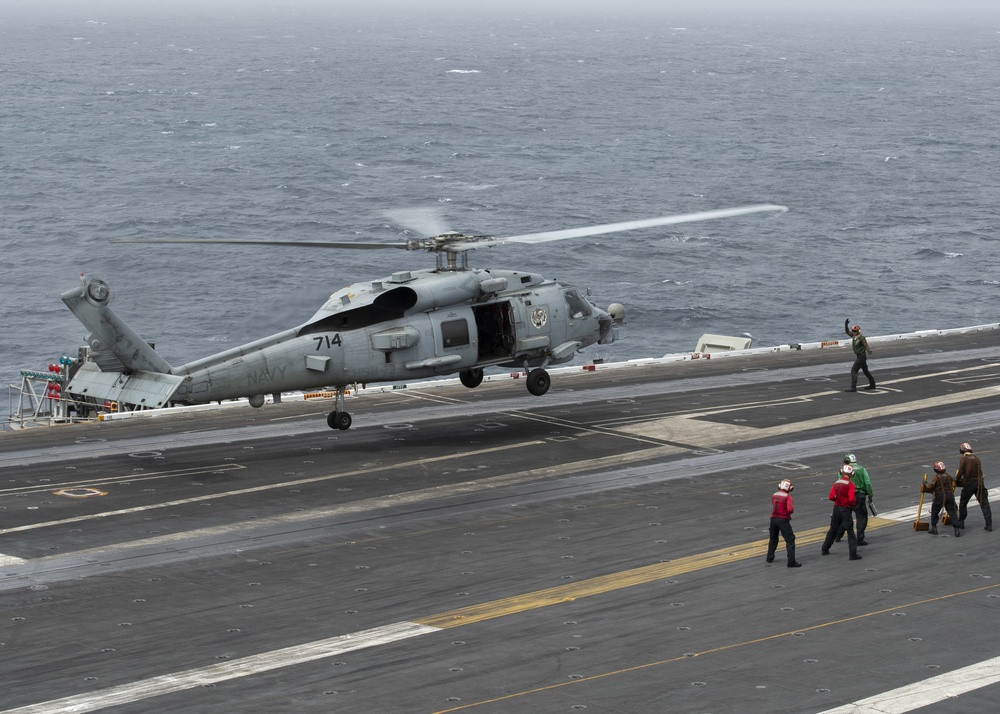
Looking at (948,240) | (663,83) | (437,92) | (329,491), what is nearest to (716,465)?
(329,491)

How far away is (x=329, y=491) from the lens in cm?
2800

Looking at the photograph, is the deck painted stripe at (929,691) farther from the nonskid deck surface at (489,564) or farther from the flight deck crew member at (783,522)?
the flight deck crew member at (783,522)

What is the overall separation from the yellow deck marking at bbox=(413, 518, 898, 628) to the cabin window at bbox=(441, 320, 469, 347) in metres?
10.00

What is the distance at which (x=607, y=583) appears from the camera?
2202 centimetres

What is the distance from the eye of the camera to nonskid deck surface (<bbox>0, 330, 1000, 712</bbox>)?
17.6m

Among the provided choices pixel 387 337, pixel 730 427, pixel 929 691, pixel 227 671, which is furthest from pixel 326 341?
pixel 929 691

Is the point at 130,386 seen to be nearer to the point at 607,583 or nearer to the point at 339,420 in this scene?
the point at 339,420

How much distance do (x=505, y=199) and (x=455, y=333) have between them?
69.3 meters

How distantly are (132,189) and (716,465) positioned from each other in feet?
260

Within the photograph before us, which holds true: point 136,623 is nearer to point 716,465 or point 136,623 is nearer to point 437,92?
point 716,465

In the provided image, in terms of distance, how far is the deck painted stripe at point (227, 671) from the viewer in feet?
54.9

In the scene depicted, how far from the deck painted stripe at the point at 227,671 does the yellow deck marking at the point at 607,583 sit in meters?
0.81

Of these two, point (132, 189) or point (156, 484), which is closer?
point (156, 484)

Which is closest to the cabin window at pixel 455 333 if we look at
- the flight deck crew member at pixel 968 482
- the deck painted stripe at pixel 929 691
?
the flight deck crew member at pixel 968 482
